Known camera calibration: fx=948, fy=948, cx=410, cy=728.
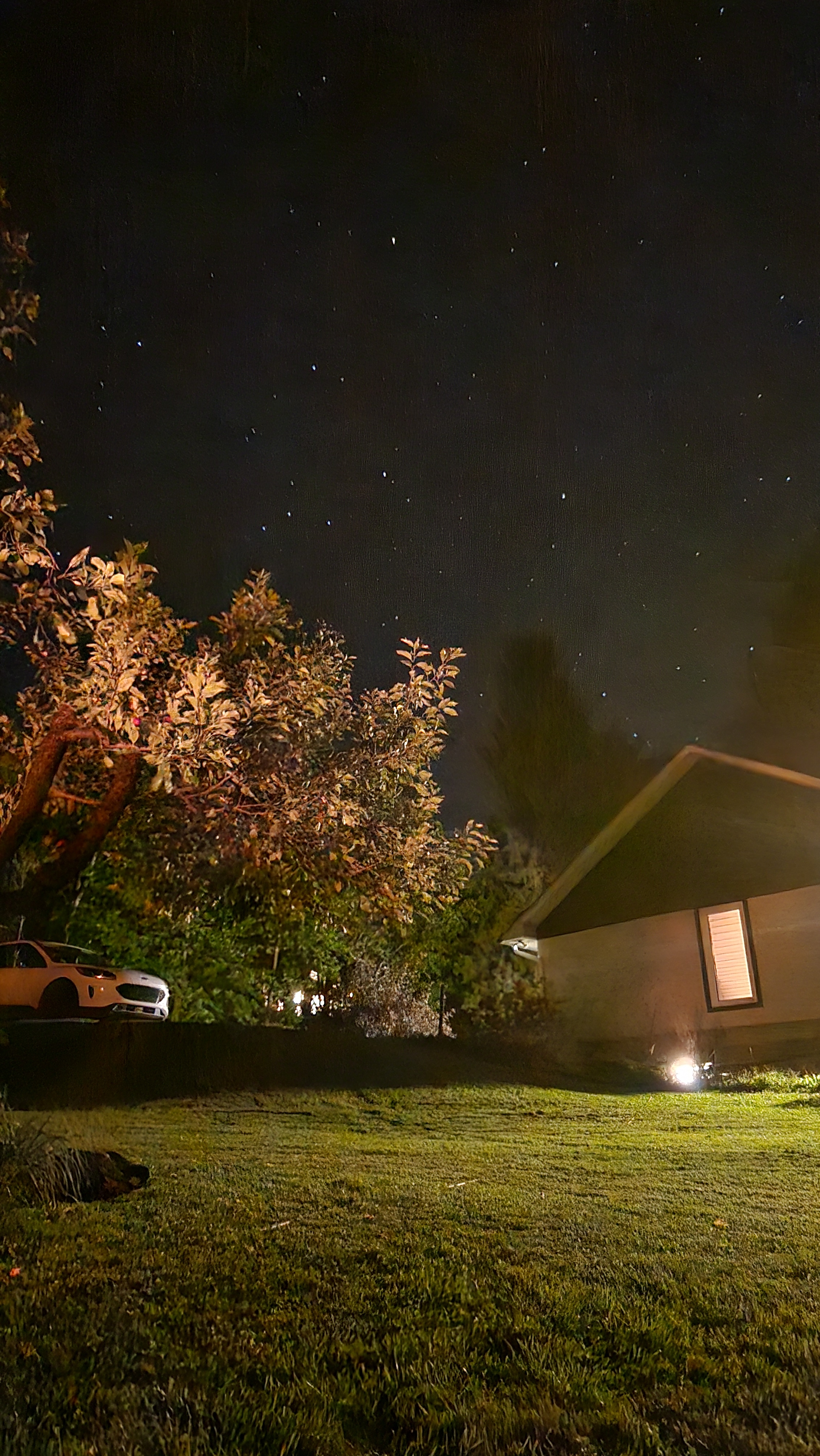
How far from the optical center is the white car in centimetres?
1367

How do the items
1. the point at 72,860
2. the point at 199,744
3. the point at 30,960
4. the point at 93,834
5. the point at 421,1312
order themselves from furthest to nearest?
the point at 30,960 < the point at 72,860 < the point at 93,834 < the point at 199,744 < the point at 421,1312

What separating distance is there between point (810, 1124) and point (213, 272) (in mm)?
10442

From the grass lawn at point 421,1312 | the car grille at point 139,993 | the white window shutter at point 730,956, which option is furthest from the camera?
the white window shutter at point 730,956

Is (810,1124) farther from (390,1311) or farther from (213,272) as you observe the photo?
(213,272)

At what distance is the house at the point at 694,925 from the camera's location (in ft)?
51.9

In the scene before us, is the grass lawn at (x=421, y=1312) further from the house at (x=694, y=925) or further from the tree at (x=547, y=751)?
the tree at (x=547, y=751)

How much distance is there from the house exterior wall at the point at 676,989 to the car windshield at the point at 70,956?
28.7ft

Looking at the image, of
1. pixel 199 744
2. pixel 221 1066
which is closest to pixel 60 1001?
pixel 221 1066

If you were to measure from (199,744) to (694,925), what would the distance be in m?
12.3

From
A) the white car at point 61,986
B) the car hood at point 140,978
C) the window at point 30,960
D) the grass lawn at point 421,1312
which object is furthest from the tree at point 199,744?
the grass lawn at point 421,1312

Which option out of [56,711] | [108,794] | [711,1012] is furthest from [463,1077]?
[56,711]

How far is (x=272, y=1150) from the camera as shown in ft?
28.2

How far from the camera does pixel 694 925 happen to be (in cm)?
1734

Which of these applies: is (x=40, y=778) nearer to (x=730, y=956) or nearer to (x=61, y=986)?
(x=61, y=986)
